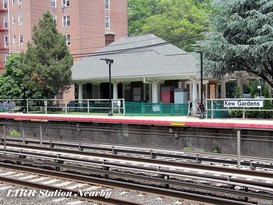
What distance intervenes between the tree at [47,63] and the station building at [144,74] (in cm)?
195

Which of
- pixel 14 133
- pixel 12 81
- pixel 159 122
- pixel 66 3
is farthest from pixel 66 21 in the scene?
pixel 159 122

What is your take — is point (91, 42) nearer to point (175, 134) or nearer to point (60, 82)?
point (60, 82)

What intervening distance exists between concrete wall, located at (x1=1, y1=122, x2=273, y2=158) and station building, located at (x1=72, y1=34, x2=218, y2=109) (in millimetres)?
8916

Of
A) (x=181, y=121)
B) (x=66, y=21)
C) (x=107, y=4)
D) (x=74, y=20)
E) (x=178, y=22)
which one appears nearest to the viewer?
(x=181, y=121)

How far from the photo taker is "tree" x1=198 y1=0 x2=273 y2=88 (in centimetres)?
2260

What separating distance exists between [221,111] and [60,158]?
1142cm

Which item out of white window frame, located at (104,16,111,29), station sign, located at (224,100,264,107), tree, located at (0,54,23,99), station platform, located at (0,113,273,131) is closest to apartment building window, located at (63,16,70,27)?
white window frame, located at (104,16,111,29)

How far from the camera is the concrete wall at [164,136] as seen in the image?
15.7m

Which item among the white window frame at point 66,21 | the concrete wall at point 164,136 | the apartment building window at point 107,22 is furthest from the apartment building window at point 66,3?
the concrete wall at point 164,136

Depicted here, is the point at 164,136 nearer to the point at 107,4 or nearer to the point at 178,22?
the point at 178,22

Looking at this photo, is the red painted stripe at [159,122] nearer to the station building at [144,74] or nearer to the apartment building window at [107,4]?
the station building at [144,74]

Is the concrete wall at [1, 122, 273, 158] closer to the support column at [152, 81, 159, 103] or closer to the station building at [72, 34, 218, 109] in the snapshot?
the station building at [72, 34, 218, 109]

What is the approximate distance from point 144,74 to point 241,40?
29.3ft

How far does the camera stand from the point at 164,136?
60.7 feet
